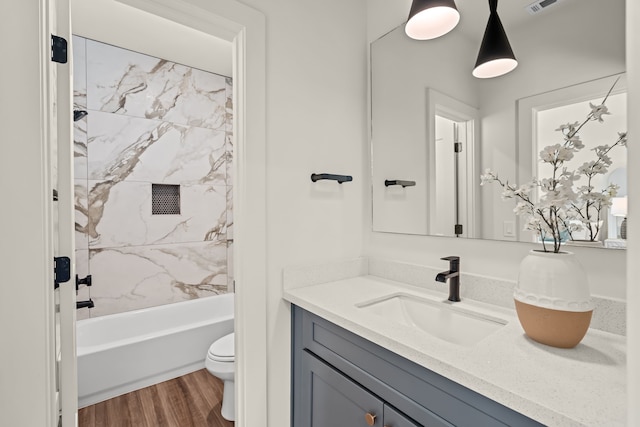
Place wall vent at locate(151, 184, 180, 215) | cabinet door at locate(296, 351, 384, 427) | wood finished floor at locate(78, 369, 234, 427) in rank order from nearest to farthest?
cabinet door at locate(296, 351, 384, 427)
wood finished floor at locate(78, 369, 234, 427)
wall vent at locate(151, 184, 180, 215)

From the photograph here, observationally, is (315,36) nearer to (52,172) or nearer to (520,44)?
(520,44)

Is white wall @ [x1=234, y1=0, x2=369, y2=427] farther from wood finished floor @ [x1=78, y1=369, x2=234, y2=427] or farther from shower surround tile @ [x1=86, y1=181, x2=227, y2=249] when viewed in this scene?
shower surround tile @ [x1=86, y1=181, x2=227, y2=249]

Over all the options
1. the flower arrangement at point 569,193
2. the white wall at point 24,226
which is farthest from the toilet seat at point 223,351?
the flower arrangement at point 569,193

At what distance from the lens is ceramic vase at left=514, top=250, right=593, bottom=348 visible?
78 cm

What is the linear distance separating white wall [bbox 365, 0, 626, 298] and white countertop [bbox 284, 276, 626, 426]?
17cm

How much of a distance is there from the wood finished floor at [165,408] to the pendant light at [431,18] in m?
2.30

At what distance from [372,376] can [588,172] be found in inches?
36.6

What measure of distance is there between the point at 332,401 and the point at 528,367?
69cm

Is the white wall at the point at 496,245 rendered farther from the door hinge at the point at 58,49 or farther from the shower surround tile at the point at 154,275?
the shower surround tile at the point at 154,275

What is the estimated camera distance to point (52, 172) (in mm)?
907

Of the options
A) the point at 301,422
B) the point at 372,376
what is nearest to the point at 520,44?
the point at 372,376

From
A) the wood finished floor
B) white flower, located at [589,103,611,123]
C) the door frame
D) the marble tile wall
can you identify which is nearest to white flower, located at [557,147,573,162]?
white flower, located at [589,103,611,123]

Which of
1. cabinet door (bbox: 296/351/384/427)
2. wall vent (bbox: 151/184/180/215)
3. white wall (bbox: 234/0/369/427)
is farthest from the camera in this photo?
wall vent (bbox: 151/184/180/215)

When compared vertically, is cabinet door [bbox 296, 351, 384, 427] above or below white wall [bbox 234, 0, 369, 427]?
below
